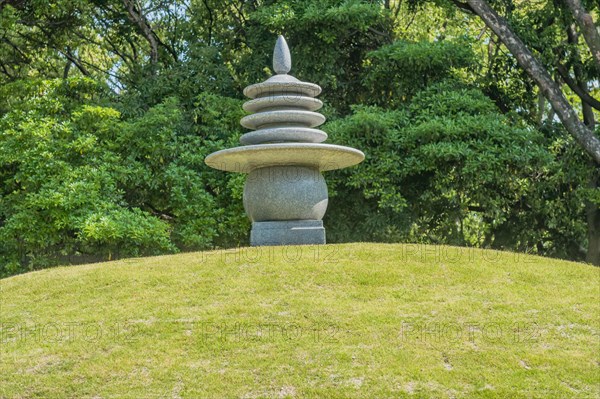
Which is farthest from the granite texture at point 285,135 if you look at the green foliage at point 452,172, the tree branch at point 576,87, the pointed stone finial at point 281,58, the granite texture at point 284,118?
the tree branch at point 576,87

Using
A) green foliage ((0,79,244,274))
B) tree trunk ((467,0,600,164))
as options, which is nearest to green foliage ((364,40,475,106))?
tree trunk ((467,0,600,164))

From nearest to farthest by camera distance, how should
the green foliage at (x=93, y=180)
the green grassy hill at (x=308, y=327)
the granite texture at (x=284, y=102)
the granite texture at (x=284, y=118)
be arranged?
the green grassy hill at (x=308, y=327), the granite texture at (x=284, y=118), the granite texture at (x=284, y=102), the green foliage at (x=93, y=180)

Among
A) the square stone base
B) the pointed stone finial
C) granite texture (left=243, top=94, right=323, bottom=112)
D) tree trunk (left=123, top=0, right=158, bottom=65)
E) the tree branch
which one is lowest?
the square stone base

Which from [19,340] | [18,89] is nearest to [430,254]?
[19,340]

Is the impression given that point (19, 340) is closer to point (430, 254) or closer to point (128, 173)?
point (430, 254)

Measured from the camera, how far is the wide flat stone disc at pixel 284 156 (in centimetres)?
976

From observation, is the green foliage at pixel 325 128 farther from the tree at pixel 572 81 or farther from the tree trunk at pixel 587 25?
the tree trunk at pixel 587 25

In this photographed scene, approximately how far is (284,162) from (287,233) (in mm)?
1112

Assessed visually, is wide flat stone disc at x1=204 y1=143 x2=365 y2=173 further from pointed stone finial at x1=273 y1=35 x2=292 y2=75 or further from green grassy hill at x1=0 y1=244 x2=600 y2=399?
A: pointed stone finial at x1=273 y1=35 x2=292 y2=75

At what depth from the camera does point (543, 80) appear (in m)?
13.9

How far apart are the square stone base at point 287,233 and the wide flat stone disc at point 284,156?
958mm

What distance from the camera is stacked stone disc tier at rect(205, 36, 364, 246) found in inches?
395

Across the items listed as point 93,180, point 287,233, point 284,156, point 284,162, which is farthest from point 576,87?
point 93,180

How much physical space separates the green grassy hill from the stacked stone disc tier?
1.00m
